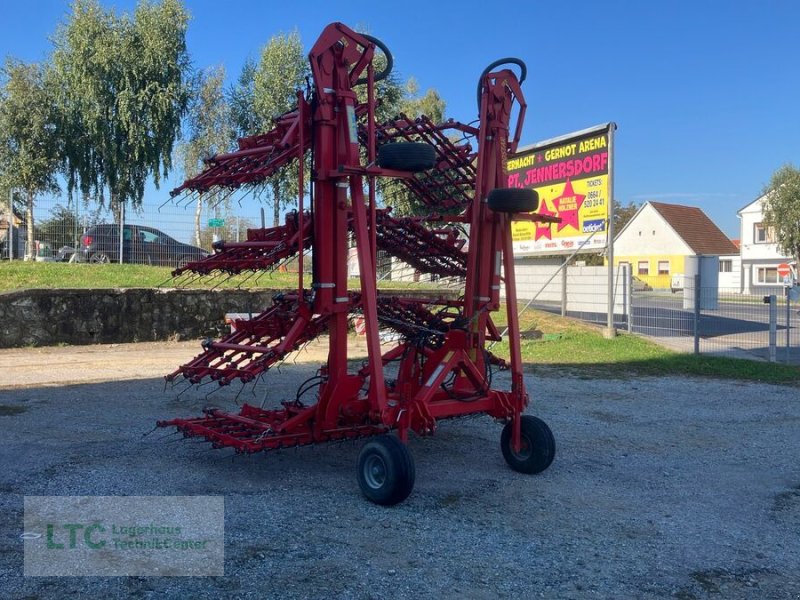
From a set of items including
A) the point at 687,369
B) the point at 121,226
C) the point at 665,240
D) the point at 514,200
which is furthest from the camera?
the point at 665,240

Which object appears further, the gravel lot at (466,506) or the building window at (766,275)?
the building window at (766,275)

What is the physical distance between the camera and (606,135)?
15078 millimetres

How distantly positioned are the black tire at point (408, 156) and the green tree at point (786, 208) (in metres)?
47.1

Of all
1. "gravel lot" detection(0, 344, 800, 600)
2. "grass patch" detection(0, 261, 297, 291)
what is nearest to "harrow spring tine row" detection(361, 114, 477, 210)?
"gravel lot" detection(0, 344, 800, 600)

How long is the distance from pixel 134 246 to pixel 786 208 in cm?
4211

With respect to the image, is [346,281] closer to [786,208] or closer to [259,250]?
[259,250]

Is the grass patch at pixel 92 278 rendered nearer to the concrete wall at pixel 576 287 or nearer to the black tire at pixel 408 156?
the concrete wall at pixel 576 287

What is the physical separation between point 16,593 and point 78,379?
23.4 ft

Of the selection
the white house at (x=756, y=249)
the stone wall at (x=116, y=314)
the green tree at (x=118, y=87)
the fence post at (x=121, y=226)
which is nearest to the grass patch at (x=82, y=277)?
the stone wall at (x=116, y=314)

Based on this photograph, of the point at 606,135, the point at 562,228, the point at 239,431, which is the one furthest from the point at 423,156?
the point at 562,228

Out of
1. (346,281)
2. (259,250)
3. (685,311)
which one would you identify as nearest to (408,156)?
(346,281)

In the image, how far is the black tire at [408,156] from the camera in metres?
5.04

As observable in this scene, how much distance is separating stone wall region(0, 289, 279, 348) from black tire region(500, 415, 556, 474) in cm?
1046

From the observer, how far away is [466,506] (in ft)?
16.6
